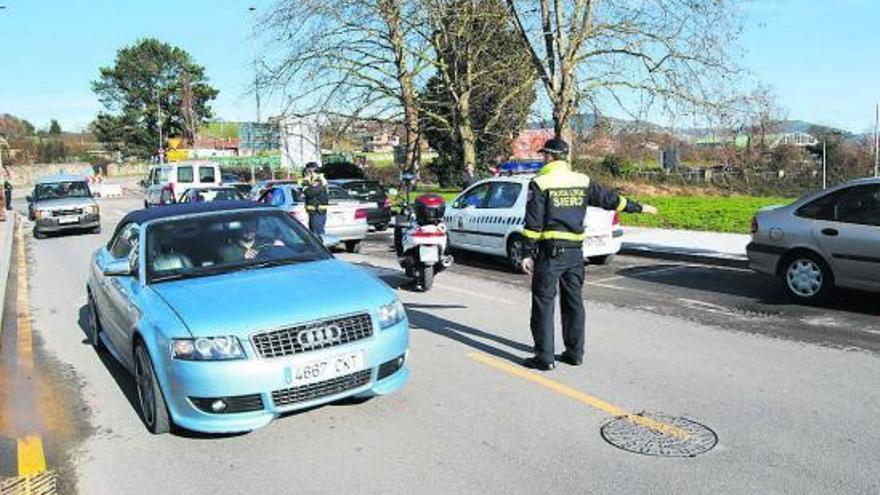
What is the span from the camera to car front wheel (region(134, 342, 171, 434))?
201 inches

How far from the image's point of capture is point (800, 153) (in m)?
55.9

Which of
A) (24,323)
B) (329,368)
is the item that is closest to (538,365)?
(329,368)

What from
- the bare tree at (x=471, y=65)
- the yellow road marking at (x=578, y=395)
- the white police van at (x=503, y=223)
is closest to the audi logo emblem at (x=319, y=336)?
the yellow road marking at (x=578, y=395)

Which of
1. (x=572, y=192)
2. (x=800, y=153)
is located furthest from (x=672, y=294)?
(x=800, y=153)

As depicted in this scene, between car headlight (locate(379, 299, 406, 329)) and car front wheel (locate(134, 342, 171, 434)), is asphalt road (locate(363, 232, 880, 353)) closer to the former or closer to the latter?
car headlight (locate(379, 299, 406, 329))

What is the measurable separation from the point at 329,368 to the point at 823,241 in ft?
20.8

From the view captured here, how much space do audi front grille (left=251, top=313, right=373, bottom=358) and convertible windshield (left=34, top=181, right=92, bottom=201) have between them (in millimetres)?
20735

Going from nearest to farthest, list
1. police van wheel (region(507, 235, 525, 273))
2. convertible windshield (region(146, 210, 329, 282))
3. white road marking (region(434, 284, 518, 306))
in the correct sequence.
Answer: convertible windshield (region(146, 210, 329, 282)), white road marking (region(434, 284, 518, 306)), police van wheel (region(507, 235, 525, 273))

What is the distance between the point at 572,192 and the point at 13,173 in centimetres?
9135

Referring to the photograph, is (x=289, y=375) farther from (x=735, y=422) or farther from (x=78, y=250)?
(x=78, y=250)

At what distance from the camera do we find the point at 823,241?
8852 mm

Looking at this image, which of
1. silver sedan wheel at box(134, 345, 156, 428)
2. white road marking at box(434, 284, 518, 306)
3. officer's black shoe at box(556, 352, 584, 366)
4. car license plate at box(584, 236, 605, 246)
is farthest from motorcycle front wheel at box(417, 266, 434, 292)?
silver sedan wheel at box(134, 345, 156, 428)

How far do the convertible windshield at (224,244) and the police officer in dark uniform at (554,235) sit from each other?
1.69 meters

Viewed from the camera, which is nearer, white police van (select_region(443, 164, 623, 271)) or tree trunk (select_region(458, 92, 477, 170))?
white police van (select_region(443, 164, 623, 271))
